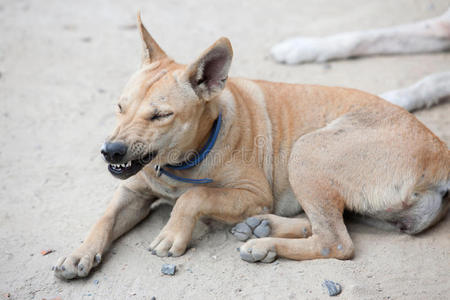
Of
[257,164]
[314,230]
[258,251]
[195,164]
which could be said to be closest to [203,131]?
[195,164]

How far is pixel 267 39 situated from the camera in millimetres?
7594

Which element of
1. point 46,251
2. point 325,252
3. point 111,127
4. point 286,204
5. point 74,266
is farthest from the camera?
point 111,127

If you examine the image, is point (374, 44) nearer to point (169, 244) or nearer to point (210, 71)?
point (210, 71)

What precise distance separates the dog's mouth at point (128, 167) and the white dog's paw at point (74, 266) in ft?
2.14

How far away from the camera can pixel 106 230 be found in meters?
3.83

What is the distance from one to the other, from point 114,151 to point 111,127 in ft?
7.52

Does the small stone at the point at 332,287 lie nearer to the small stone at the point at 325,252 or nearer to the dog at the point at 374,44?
the small stone at the point at 325,252

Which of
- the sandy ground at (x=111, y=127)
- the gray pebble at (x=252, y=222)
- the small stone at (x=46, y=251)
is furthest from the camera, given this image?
the gray pebble at (x=252, y=222)

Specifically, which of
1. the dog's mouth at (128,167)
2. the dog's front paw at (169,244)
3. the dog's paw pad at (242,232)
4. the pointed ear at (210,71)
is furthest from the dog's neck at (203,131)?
the dog's paw pad at (242,232)

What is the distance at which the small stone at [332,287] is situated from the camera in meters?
3.26

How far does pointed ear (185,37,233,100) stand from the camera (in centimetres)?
363

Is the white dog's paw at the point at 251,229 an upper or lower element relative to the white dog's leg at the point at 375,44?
lower

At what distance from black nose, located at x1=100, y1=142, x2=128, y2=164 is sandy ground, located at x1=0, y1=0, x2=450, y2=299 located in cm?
86

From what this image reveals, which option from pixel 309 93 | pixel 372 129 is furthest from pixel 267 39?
pixel 372 129
